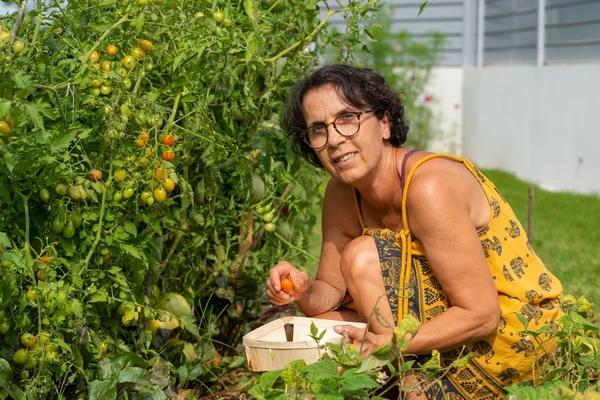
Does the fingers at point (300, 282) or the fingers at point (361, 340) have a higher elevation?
the fingers at point (300, 282)

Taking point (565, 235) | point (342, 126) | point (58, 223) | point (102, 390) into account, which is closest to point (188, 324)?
point (102, 390)

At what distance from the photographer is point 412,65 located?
8633 millimetres

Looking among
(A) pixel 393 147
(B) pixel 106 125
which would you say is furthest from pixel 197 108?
(A) pixel 393 147

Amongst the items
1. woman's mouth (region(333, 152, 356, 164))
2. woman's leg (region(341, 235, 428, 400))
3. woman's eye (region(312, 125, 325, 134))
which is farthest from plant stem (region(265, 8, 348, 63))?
woman's leg (region(341, 235, 428, 400))

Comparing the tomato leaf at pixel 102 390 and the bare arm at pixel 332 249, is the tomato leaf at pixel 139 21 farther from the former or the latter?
the bare arm at pixel 332 249

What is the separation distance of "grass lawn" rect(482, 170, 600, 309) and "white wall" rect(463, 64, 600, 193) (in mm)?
197

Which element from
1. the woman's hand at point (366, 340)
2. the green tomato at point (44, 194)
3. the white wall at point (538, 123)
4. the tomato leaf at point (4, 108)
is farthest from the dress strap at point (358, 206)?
the white wall at point (538, 123)

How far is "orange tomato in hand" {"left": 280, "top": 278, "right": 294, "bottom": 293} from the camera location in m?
2.42

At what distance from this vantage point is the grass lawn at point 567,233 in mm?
4043

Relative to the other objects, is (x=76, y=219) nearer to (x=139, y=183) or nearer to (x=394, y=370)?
(x=139, y=183)

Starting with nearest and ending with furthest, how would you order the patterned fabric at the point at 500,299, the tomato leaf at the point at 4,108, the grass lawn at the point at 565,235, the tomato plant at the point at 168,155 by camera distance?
the tomato leaf at the point at 4,108
the tomato plant at the point at 168,155
the patterned fabric at the point at 500,299
the grass lawn at the point at 565,235

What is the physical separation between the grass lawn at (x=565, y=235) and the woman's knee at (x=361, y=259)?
1.16 meters

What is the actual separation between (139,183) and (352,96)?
630mm

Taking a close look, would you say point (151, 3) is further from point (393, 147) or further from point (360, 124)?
point (393, 147)
